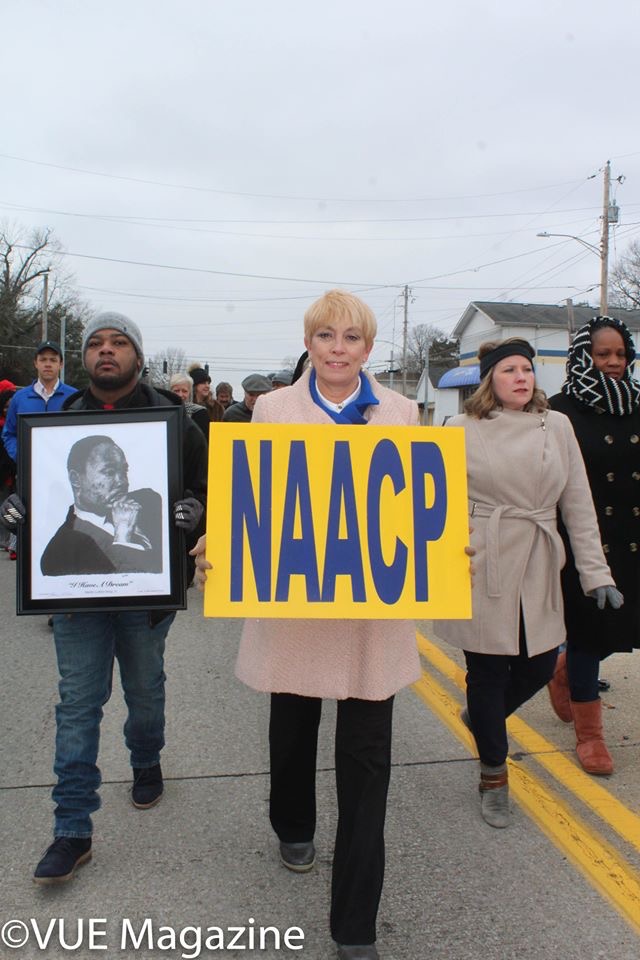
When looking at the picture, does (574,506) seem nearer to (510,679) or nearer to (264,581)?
(510,679)

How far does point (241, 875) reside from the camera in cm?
281

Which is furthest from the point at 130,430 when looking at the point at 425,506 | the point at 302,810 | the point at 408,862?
the point at 408,862

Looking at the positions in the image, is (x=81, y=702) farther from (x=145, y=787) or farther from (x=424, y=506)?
(x=424, y=506)

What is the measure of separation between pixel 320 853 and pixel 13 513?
5.58 ft

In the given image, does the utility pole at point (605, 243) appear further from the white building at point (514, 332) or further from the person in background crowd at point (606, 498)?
the person in background crowd at point (606, 498)

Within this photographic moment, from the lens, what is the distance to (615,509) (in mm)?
3762

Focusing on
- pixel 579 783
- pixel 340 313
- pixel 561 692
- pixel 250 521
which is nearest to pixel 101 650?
pixel 250 521

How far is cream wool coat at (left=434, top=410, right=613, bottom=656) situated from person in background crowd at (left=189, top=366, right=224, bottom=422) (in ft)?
19.4

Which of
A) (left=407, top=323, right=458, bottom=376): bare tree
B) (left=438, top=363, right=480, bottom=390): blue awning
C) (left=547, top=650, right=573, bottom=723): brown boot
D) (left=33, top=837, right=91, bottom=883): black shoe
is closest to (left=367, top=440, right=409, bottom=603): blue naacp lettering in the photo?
(left=33, top=837, right=91, bottom=883): black shoe

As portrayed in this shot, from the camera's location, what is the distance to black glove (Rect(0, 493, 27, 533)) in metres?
2.66

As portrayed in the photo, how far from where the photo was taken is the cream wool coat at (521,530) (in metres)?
3.25

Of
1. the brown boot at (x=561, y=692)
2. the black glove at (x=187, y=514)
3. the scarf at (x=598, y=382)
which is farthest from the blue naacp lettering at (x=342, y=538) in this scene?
the brown boot at (x=561, y=692)

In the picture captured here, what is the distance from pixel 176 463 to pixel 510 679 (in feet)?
5.80

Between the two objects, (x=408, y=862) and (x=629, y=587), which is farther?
(x=629, y=587)
